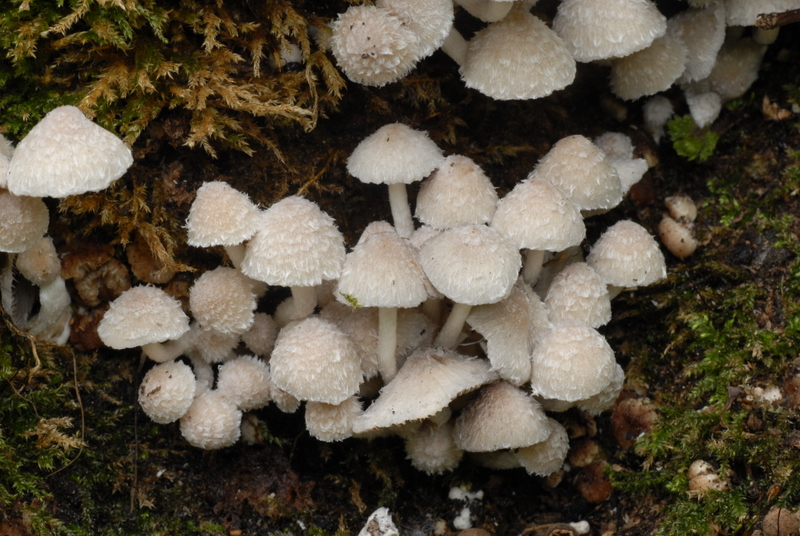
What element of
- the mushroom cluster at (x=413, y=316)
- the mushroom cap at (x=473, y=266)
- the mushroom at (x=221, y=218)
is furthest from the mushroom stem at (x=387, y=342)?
the mushroom at (x=221, y=218)

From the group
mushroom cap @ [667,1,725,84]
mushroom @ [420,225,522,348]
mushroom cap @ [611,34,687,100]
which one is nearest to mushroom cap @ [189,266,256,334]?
mushroom @ [420,225,522,348]

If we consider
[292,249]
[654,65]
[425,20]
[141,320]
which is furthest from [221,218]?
[654,65]

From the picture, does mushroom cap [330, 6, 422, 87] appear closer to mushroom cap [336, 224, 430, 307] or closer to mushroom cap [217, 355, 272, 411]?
mushroom cap [336, 224, 430, 307]

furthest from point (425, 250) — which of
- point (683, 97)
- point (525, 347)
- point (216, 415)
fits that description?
point (683, 97)

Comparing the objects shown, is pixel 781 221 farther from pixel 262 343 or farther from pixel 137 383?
pixel 137 383

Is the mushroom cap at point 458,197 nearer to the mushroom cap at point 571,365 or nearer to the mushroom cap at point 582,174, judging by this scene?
the mushroom cap at point 582,174

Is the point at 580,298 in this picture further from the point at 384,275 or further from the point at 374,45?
the point at 374,45

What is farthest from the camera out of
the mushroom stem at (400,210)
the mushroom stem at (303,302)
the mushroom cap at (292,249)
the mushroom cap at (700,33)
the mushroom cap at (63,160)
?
the mushroom cap at (700,33)
